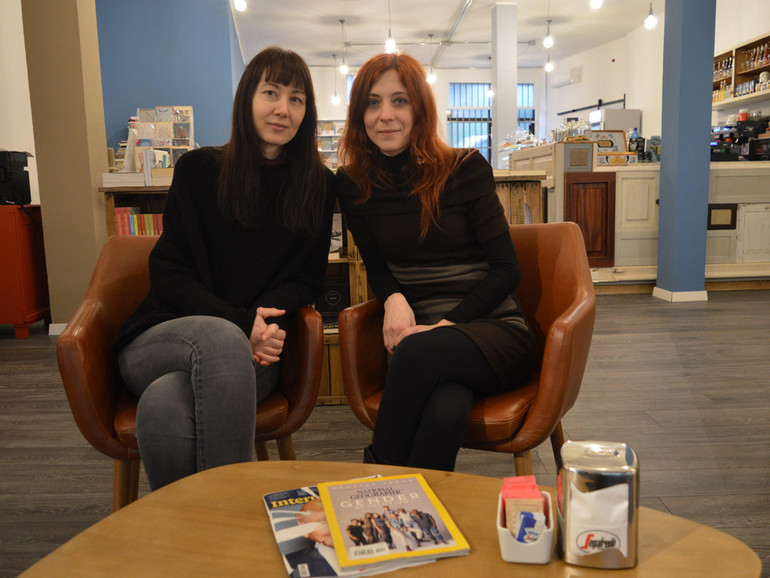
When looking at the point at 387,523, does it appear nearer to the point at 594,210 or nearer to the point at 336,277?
the point at 336,277

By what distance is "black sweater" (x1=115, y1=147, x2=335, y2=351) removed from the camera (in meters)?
1.56

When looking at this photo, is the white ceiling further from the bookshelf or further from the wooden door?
the bookshelf

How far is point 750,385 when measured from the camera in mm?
2771

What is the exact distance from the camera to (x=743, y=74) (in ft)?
22.8

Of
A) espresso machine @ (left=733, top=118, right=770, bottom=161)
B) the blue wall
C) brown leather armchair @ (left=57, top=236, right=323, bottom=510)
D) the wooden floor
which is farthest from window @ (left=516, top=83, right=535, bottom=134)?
brown leather armchair @ (left=57, top=236, right=323, bottom=510)

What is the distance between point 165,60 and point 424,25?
14.4 feet

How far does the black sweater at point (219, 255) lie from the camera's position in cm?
156

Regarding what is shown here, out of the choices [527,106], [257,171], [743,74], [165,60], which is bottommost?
[257,171]

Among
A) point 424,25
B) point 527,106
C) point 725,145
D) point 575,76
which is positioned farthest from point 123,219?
point 527,106

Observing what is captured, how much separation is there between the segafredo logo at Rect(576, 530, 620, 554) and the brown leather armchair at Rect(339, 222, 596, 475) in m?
0.61

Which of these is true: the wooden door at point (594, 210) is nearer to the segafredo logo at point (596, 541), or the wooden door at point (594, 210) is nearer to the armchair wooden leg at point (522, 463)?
the armchair wooden leg at point (522, 463)

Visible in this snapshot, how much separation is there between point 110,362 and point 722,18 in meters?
8.64

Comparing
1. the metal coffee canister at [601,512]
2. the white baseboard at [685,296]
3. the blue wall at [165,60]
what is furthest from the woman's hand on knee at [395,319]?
the blue wall at [165,60]

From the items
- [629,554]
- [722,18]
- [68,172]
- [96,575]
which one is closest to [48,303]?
[68,172]
